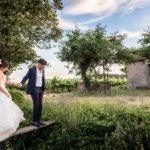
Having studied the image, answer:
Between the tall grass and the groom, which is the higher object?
the groom

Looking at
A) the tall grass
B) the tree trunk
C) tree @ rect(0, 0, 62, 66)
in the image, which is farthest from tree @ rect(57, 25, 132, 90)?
the tall grass

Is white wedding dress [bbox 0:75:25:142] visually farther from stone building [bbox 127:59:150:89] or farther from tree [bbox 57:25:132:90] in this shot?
stone building [bbox 127:59:150:89]

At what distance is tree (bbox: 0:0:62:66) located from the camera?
18359 mm

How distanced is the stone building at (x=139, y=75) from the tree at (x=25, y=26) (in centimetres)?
1135

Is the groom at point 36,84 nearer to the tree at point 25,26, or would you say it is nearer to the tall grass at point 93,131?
the tall grass at point 93,131

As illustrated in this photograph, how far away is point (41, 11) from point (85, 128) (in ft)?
47.0

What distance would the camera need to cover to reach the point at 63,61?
25.5 metres

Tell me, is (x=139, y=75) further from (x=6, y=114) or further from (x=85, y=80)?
(x=6, y=114)

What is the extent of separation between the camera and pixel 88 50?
23172mm

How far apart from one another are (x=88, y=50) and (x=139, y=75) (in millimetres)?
9047

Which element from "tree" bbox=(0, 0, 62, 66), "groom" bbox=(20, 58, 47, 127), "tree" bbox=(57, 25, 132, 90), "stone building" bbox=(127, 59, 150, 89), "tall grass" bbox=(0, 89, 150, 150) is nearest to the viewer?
"tall grass" bbox=(0, 89, 150, 150)

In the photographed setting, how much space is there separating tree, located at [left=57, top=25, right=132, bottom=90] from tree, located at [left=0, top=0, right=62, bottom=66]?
2.10m

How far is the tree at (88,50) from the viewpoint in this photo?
23.0 metres

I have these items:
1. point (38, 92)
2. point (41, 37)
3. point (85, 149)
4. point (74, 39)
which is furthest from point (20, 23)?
point (85, 149)
